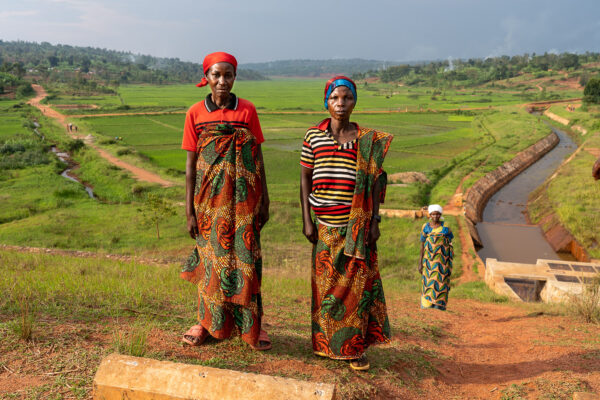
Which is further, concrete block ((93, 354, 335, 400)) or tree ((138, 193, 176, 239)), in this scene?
tree ((138, 193, 176, 239))

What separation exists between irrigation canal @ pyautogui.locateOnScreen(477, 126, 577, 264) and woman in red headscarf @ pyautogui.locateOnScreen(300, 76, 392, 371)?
12.9 meters

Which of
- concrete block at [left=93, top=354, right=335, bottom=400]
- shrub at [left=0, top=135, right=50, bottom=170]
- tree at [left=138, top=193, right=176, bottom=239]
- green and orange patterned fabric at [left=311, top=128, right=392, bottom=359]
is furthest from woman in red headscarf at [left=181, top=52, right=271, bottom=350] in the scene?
shrub at [left=0, top=135, right=50, bottom=170]

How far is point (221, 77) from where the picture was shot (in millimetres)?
2906

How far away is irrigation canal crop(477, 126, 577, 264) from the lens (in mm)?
15102

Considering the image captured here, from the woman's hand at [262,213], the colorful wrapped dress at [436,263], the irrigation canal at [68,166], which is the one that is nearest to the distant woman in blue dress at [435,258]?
the colorful wrapped dress at [436,263]

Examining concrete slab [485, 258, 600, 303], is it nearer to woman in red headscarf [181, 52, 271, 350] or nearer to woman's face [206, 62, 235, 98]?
woman in red headscarf [181, 52, 271, 350]

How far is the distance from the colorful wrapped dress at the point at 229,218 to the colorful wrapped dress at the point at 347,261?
16.0 inches

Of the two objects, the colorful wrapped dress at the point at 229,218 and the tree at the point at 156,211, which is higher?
the colorful wrapped dress at the point at 229,218

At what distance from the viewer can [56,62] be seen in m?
122

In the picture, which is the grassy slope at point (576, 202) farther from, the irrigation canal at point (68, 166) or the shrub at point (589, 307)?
the irrigation canal at point (68, 166)

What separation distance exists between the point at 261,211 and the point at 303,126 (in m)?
38.7

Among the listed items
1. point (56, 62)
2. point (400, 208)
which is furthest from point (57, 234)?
point (56, 62)

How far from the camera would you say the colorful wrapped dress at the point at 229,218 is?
9.54 feet

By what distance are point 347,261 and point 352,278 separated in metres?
0.12
